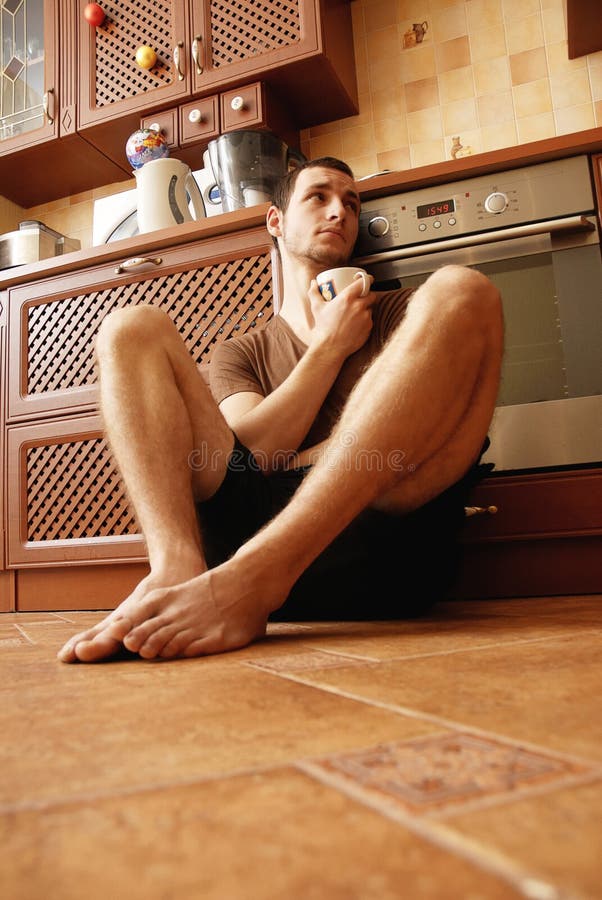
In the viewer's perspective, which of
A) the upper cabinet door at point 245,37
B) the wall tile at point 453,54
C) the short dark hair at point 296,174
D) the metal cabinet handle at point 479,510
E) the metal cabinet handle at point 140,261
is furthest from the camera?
the wall tile at point 453,54

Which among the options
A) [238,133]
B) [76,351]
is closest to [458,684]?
[76,351]

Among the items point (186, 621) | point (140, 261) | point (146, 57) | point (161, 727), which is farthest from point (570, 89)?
point (161, 727)

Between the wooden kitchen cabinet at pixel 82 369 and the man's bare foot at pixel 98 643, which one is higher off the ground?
the wooden kitchen cabinet at pixel 82 369

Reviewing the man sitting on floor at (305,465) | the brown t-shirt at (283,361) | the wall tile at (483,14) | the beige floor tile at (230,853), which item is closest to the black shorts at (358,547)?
the man sitting on floor at (305,465)

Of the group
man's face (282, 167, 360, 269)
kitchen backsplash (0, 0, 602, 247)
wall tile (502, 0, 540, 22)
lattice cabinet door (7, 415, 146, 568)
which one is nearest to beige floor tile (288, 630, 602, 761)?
man's face (282, 167, 360, 269)

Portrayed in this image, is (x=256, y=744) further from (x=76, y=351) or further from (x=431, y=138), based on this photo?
(x=431, y=138)

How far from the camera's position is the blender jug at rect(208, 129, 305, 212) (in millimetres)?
1931

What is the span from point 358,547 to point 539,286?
2.57 feet

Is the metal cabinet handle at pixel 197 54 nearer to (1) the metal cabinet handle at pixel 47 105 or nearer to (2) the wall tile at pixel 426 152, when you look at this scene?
(1) the metal cabinet handle at pixel 47 105

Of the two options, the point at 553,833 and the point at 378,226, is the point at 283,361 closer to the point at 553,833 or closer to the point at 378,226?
the point at 378,226

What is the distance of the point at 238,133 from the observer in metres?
1.95

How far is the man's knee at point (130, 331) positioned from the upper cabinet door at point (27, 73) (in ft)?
5.73

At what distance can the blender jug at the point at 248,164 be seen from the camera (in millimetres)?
1931

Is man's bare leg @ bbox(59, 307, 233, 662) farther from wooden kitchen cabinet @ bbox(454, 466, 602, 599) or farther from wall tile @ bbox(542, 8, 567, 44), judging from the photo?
wall tile @ bbox(542, 8, 567, 44)
